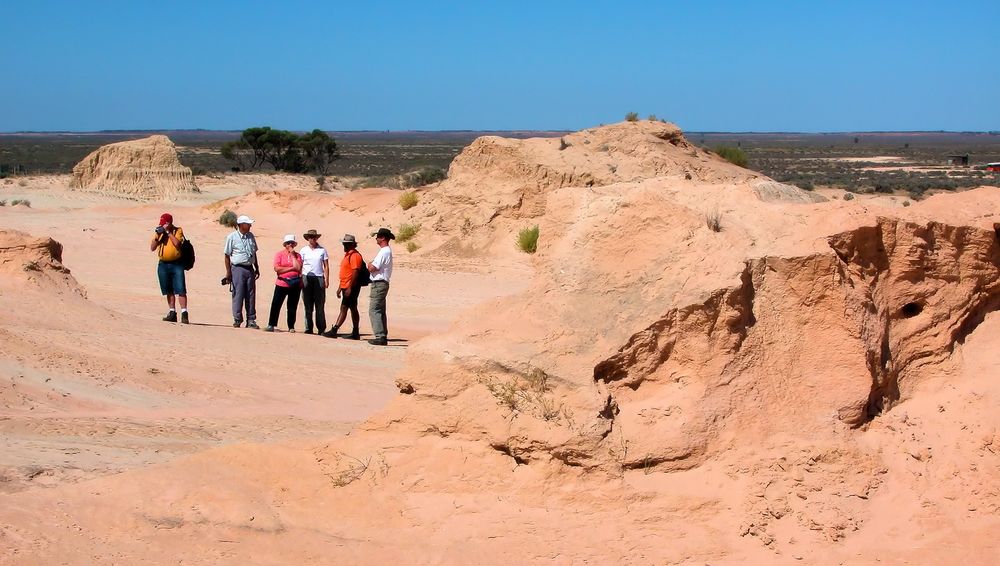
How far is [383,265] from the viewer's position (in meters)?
11.7

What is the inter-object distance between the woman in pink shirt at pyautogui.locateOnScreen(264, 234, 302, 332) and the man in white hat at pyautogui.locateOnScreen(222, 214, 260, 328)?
27cm

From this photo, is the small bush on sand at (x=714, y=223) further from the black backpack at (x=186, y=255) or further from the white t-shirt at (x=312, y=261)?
the black backpack at (x=186, y=255)

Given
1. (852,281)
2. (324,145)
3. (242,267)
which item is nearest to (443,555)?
(852,281)

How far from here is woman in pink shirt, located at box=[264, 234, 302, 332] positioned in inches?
491

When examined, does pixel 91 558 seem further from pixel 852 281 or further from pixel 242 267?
pixel 242 267

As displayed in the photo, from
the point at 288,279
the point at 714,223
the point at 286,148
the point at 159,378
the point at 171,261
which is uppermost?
the point at 714,223

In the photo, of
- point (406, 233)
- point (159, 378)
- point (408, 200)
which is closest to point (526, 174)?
point (406, 233)

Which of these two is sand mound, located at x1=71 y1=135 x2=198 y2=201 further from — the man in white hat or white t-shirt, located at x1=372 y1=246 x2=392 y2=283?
white t-shirt, located at x1=372 y1=246 x2=392 y2=283

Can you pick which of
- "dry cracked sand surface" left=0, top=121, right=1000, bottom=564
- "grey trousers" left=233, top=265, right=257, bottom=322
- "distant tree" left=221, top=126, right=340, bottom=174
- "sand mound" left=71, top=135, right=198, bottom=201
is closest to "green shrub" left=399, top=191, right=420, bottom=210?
"grey trousers" left=233, top=265, right=257, bottom=322

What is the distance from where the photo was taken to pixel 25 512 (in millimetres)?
5176

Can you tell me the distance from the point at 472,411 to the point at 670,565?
4.51 feet

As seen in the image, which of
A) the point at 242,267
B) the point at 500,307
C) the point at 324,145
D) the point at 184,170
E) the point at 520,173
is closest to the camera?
the point at 500,307

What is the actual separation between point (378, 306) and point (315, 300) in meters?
1.03

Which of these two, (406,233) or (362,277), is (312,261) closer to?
(362,277)
